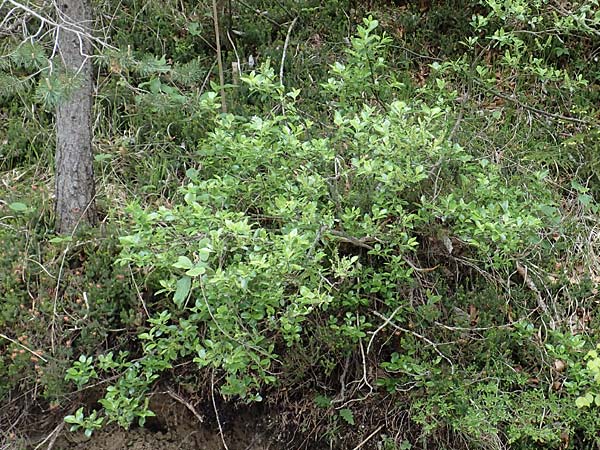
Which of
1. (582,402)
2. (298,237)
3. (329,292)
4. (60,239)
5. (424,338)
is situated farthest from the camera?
(60,239)

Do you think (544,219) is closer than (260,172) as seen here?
No

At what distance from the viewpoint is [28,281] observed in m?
3.70

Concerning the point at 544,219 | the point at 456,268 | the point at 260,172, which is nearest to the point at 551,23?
the point at 544,219

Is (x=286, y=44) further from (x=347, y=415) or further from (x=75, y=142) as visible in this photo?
(x=347, y=415)

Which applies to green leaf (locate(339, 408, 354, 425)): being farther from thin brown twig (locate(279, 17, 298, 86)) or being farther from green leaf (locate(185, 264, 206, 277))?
thin brown twig (locate(279, 17, 298, 86))

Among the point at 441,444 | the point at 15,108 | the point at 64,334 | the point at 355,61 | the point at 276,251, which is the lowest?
the point at 441,444

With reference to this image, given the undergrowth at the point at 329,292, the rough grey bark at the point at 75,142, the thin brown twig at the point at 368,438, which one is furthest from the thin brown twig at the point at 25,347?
the thin brown twig at the point at 368,438

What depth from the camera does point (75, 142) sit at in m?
3.81

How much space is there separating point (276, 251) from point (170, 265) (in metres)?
0.49

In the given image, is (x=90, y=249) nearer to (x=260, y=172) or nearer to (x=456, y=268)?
(x=260, y=172)

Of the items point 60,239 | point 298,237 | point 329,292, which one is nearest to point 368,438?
point 329,292

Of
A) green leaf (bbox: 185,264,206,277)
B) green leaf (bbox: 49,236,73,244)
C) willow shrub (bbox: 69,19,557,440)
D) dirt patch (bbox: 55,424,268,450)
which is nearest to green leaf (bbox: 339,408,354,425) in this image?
willow shrub (bbox: 69,19,557,440)

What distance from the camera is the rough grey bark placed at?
3639 mm

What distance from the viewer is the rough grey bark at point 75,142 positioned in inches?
143
